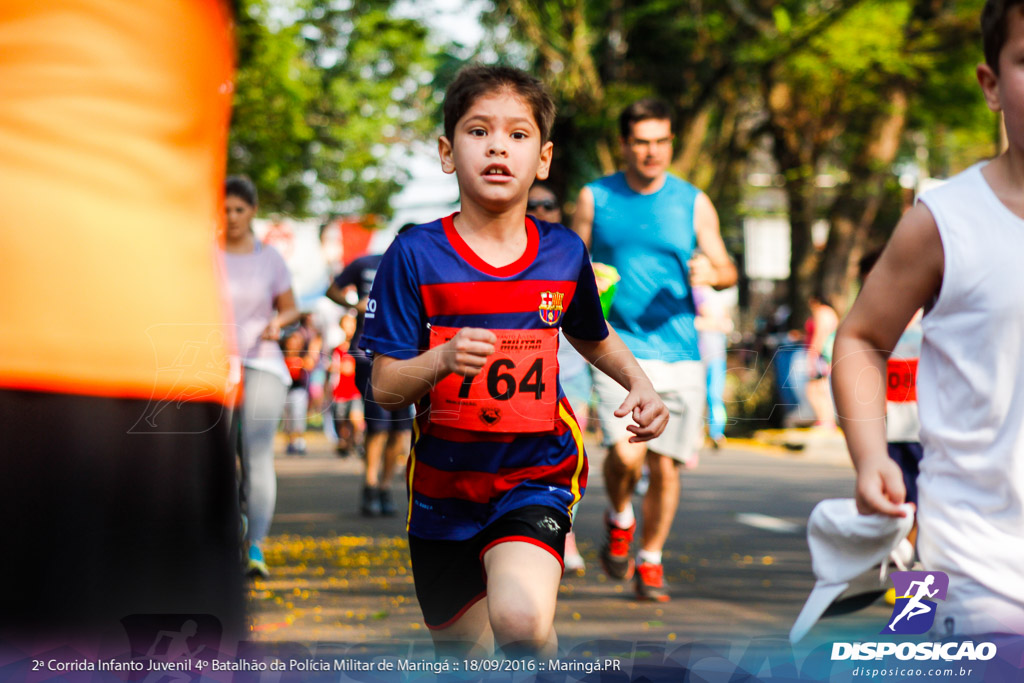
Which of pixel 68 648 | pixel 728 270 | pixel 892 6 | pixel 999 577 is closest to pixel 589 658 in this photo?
pixel 999 577

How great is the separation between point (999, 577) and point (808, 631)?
1.35 ft

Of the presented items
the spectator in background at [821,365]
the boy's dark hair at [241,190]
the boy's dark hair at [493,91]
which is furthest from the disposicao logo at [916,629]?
the spectator in background at [821,365]

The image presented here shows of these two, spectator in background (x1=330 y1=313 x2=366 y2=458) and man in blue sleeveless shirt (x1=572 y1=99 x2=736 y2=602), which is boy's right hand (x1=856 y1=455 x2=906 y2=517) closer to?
man in blue sleeveless shirt (x1=572 y1=99 x2=736 y2=602)

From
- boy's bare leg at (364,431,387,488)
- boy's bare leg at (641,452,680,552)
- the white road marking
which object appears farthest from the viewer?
boy's bare leg at (364,431,387,488)

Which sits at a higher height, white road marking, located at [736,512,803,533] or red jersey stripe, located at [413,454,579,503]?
red jersey stripe, located at [413,454,579,503]

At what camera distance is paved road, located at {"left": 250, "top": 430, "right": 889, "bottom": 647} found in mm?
5160

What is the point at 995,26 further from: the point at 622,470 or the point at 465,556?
the point at 622,470

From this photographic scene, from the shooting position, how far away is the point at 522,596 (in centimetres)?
276

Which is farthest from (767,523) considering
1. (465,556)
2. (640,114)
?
(465,556)

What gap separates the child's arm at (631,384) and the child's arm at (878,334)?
0.57 metres

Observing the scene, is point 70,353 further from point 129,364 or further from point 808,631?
point 808,631

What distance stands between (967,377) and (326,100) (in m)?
23.6

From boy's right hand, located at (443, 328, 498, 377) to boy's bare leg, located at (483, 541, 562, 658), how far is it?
0.54 m

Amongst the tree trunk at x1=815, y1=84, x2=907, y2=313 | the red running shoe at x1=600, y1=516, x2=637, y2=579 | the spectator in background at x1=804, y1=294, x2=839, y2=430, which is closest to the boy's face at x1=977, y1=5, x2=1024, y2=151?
the red running shoe at x1=600, y1=516, x2=637, y2=579
